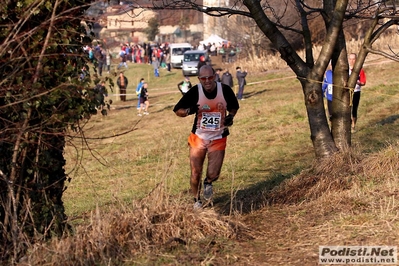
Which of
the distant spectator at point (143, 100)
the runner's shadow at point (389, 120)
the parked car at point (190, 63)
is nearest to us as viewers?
the runner's shadow at point (389, 120)

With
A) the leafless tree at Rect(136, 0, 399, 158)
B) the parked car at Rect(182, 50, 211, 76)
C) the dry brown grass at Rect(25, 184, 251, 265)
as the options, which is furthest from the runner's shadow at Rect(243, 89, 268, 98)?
the dry brown grass at Rect(25, 184, 251, 265)

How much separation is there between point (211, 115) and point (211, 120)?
7cm

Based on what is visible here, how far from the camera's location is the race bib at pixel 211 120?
8570 mm

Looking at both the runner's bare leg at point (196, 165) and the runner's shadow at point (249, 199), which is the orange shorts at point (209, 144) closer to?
the runner's bare leg at point (196, 165)

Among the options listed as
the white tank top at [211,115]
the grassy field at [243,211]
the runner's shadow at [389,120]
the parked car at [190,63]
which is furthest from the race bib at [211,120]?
the parked car at [190,63]

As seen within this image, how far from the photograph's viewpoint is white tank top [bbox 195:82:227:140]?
8.55m

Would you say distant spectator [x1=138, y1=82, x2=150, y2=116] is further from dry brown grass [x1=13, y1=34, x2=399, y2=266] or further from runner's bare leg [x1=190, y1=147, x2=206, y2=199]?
runner's bare leg [x1=190, y1=147, x2=206, y2=199]

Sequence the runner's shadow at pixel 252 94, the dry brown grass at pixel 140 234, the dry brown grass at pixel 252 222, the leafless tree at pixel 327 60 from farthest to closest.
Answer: the runner's shadow at pixel 252 94 → the leafless tree at pixel 327 60 → the dry brown grass at pixel 252 222 → the dry brown grass at pixel 140 234

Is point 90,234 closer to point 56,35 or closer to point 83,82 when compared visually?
point 83,82

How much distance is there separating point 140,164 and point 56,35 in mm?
10251

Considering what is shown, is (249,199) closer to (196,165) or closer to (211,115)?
(196,165)

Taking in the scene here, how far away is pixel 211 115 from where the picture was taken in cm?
857

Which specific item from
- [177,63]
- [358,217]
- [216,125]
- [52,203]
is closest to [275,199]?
[216,125]

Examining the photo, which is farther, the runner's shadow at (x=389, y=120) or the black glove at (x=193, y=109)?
the runner's shadow at (x=389, y=120)
